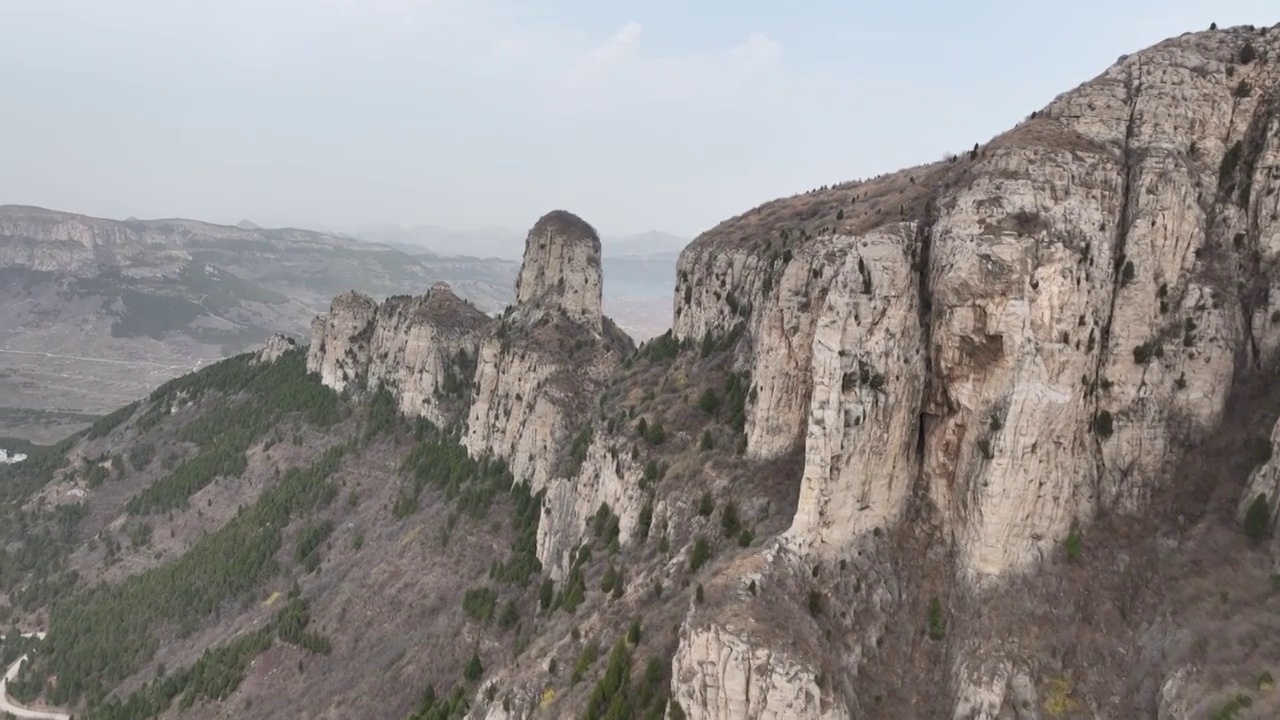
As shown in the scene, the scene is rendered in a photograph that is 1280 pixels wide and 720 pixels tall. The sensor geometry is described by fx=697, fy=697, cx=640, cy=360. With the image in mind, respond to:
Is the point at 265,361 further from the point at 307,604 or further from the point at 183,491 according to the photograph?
the point at 307,604

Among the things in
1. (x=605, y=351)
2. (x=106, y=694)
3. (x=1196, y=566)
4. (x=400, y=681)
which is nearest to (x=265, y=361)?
(x=106, y=694)

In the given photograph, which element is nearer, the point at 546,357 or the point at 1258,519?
the point at 1258,519

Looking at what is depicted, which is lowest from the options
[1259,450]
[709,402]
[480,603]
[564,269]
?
[480,603]

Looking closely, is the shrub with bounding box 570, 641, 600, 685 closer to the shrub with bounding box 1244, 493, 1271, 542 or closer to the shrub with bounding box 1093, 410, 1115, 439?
the shrub with bounding box 1093, 410, 1115, 439

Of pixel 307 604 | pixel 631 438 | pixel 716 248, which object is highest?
pixel 716 248

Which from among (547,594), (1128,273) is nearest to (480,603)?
(547,594)

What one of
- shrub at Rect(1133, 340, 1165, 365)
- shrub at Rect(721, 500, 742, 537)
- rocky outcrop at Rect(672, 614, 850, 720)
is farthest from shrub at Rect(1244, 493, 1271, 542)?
shrub at Rect(721, 500, 742, 537)

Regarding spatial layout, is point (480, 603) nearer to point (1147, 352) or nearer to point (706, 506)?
point (706, 506)
